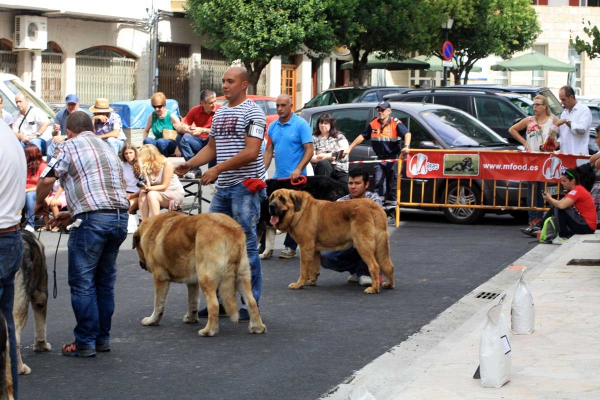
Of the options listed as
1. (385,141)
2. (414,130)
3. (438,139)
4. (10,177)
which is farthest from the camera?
(414,130)

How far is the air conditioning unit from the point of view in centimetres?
3145

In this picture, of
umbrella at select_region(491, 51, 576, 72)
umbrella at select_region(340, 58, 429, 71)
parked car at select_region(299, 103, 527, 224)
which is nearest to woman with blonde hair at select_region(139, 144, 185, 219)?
parked car at select_region(299, 103, 527, 224)

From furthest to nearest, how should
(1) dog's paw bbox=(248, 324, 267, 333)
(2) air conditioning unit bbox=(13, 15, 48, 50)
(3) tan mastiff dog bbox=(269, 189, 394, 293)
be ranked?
(2) air conditioning unit bbox=(13, 15, 48, 50) < (3) tan mastiff dog bbox=(269, 189, 394, 293) < (1) dog's paw bbox=(248, 324, 267, 333)

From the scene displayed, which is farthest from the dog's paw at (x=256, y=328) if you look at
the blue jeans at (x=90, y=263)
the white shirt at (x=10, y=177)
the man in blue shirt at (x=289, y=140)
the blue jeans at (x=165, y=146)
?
the blue jeans at (x=165, y=146)

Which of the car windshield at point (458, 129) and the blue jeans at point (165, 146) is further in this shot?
the blue jeans at point (165, 146)

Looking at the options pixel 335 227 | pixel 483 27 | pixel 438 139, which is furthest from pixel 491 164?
pixel 483 27

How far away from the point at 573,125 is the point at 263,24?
71.0 feet

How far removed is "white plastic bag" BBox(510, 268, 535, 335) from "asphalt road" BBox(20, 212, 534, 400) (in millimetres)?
928

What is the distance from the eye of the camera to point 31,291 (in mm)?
7207

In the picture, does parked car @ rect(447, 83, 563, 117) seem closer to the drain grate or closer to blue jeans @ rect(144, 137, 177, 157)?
blue jeans @ rect(144, 137, 177, 157)

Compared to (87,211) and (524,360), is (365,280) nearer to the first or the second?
(524,360)

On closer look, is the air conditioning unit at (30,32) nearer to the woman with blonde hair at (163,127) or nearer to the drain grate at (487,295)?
the woman with blonde hair at (163,127)

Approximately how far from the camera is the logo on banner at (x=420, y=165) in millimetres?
15055

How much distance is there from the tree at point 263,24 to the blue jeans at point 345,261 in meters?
25.0
